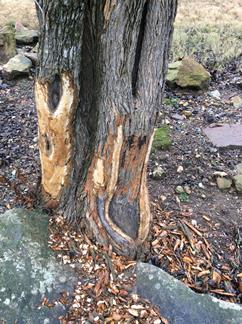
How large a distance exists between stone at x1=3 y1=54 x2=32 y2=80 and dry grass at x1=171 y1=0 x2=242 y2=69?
219 centimetres

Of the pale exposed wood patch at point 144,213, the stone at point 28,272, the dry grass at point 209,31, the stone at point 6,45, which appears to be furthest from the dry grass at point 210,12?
the stone at point 28,272

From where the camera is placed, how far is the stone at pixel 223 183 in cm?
346

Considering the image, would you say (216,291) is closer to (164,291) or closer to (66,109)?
(164,291)

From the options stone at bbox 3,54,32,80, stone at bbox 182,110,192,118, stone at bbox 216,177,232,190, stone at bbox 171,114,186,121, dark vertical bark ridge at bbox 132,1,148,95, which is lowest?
stone at bbox 216,177,232,190

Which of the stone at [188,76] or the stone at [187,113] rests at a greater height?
the stone at [188,76]

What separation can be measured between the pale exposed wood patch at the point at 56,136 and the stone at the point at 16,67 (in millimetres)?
2572

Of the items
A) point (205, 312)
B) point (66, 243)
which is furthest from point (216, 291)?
point (66, 243)

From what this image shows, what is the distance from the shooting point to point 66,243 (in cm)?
259

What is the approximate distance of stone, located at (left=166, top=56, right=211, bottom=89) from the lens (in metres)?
4.96

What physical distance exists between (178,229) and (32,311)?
1217 mm

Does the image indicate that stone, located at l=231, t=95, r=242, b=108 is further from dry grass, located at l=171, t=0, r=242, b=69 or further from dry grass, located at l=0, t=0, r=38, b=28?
dry grass, located at l=0, t=0, r=38, b=28

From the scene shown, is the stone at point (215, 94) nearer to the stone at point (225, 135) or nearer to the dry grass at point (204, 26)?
the stone at point (225, 135)

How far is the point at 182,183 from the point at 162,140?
61 cm

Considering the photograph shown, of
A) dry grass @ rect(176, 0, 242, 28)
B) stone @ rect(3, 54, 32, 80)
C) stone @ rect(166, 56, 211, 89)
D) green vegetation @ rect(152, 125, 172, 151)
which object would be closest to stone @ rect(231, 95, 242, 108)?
stone @ rect(166, 56, 211, 89)
